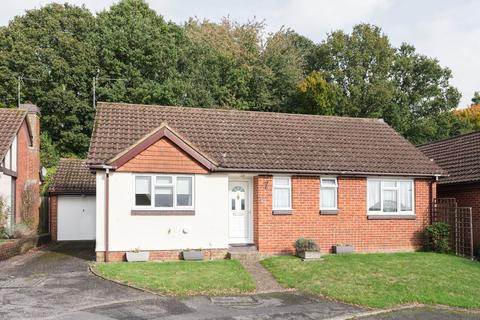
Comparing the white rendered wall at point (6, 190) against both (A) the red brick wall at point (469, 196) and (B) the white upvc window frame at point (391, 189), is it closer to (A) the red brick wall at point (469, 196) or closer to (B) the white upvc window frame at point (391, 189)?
(B) the white upvc window frame at point (391, 189)

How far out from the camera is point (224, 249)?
1753cm

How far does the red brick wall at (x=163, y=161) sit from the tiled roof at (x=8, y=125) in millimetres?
5742

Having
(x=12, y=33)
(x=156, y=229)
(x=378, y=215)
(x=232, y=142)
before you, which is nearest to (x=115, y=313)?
(x=156, y=229)

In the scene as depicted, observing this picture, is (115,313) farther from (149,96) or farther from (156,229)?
(149,96)

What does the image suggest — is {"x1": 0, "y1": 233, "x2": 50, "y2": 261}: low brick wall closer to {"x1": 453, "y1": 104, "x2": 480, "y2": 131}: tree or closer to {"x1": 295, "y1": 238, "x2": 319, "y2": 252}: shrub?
{"x1": 295, "y1": 238, "x2": 319, "y2": 252}: shrub

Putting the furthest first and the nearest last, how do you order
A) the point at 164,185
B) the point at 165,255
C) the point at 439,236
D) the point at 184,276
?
the point at 439,236 < the point at 164,185 < the point at 165,255 < the point at 184,276

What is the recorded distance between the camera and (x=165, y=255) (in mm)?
16984

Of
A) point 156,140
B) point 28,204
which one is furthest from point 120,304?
point 28,204

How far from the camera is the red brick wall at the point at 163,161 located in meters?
16.9

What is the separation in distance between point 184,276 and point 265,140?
7.45 m

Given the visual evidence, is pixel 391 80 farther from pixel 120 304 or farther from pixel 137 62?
pixel 120 304

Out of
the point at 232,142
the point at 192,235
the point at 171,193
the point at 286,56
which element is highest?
the point at 286,56

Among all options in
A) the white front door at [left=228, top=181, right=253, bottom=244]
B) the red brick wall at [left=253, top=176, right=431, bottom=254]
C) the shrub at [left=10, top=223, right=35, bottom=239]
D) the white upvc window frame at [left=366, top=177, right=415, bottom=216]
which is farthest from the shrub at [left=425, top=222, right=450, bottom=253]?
the shrub at [left=10, top=223, right=35, bottom=239]

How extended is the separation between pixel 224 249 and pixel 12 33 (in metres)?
28.4
